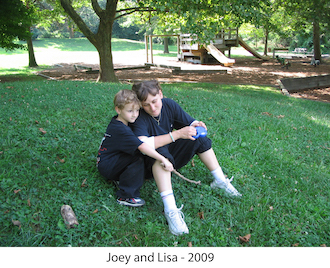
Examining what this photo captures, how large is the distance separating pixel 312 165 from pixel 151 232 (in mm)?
2836

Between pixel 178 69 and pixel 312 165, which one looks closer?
pixel 312 165

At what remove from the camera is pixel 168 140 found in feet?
9.37

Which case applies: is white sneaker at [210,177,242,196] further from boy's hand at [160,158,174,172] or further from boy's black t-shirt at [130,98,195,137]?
boy's hand at [160,158,174,172]

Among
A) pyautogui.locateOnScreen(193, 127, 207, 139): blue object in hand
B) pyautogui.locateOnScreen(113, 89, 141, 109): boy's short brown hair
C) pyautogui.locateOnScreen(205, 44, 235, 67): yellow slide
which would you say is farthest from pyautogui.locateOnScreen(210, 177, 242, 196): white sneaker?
pyautogui.locateOnScreen(205, 44, 235, 67): yellow slide

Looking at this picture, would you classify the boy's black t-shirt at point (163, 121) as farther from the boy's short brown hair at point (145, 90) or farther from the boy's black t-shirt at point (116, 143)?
the boy's short brown hair at point (145, 90)

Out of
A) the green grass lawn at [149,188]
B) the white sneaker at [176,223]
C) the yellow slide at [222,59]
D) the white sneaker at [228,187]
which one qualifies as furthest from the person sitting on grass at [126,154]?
the yellow slide at [222,59]

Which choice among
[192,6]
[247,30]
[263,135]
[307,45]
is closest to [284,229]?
[263,135]

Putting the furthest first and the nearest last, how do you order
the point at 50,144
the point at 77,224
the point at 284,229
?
the point at 50,144 → the point at 284,229 → the point at 77,224

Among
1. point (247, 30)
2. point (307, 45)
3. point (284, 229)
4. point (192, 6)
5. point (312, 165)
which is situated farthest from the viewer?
point (307, 45)

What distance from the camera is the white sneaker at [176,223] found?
269 centimetres

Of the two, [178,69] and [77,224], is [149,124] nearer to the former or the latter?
[77,224]

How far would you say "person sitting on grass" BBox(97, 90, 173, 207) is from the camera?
2.74 m

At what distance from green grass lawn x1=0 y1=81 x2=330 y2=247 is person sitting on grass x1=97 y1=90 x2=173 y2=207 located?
21cm

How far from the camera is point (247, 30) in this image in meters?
30.7
